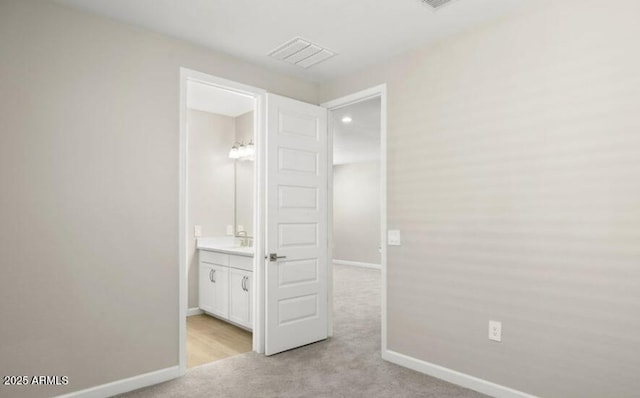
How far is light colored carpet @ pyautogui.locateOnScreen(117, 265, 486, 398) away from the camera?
2.63 meters

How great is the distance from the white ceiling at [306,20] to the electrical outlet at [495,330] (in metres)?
2.12

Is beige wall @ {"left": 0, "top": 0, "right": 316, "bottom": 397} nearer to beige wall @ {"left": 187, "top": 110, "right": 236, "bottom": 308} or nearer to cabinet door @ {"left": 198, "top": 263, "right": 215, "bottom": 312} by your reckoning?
cabinet door @ {"left": 198, "top": 263, "right": 215, "bottom": 312}

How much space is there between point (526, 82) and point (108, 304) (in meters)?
3.19

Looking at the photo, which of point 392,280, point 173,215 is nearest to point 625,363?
point 392,280

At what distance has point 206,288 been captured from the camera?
4.63m

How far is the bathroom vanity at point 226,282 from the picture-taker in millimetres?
3916

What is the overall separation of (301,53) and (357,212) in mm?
6821

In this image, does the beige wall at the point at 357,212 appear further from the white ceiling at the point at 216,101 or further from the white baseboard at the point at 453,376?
the white baseboard at the point at 453,376

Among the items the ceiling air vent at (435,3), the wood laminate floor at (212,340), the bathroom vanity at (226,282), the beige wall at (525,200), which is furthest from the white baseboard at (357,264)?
the ceiling air vent at (435,3)

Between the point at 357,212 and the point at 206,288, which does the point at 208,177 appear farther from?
the point at 357,212

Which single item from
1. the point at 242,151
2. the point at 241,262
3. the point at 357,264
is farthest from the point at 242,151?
the point at 357,264

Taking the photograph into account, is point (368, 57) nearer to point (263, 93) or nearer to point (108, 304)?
point (263, 93)

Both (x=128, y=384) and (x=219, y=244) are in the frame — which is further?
(x=219, y=244)

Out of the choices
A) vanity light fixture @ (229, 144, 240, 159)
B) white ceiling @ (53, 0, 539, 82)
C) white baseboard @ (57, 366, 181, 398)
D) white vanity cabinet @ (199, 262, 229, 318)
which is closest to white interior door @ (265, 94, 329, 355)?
white ceiling @ (53, 0, 539, 82)
